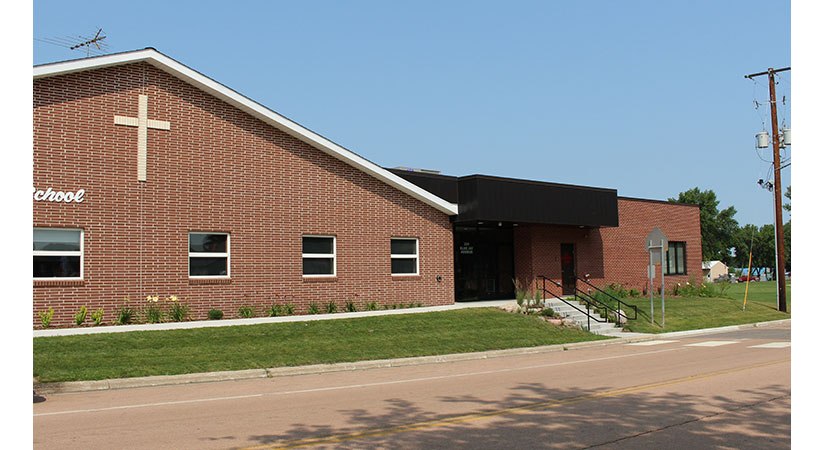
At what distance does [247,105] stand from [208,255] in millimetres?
4637

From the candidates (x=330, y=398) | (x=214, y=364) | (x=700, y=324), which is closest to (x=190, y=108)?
(x=214, y=364)

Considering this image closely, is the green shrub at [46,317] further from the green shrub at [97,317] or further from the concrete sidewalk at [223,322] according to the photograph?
the green shrub at [97,317]

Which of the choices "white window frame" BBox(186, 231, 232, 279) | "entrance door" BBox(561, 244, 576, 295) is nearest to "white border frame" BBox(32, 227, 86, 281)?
"white window frame" BBox(186, 231, 232, 279)

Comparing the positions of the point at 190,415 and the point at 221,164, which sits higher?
the point at 221,164

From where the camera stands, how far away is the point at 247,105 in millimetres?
21375

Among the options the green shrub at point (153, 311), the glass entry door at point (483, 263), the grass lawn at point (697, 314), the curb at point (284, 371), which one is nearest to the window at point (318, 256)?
the green shrub at point (153, 311)

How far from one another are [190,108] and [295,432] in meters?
14.6

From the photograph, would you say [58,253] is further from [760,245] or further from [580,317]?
[760,245]

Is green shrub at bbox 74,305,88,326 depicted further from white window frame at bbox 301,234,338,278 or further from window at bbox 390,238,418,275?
window at bbox 390,238,418,275

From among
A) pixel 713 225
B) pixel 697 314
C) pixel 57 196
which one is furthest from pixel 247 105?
pixel 713 225

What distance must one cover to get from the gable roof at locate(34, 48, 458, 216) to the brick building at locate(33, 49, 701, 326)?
5 centimetres

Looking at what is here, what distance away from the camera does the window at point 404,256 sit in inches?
980

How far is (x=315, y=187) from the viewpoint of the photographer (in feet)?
75.3

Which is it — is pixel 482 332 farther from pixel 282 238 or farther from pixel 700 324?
pixel 700 324
